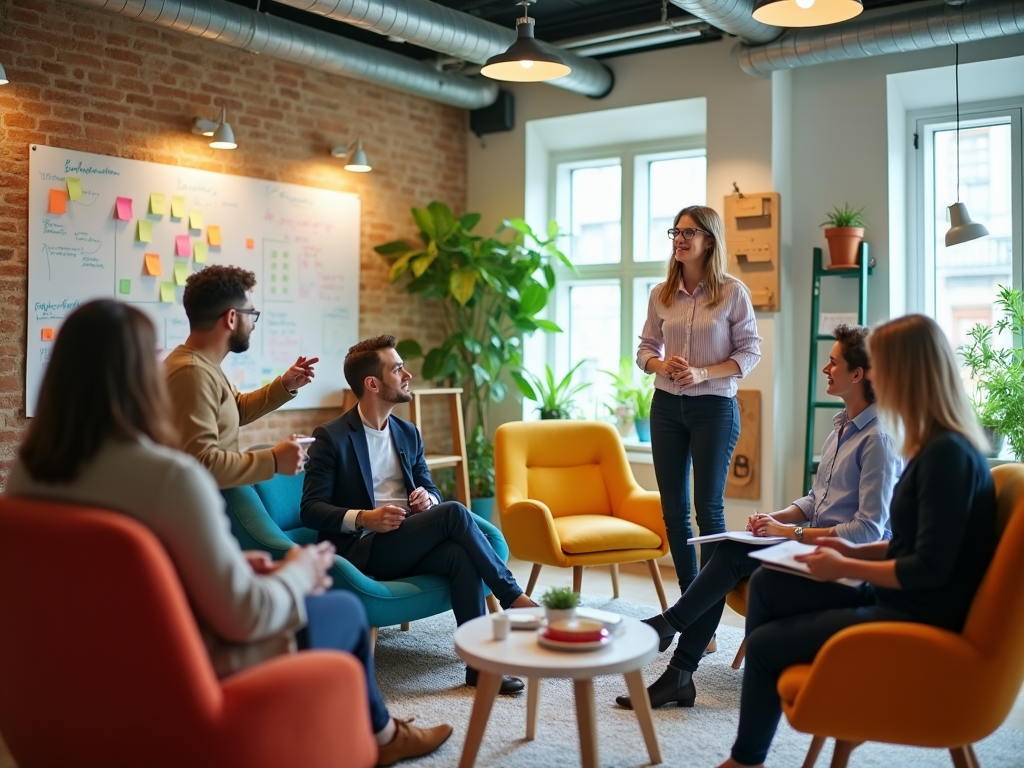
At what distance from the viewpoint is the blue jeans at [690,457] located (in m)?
3.89

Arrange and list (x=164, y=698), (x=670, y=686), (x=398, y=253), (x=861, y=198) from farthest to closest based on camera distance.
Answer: (x=398, y=253) → (x=861, y=198) → (x=670, y=686) → (x=164, y=698)

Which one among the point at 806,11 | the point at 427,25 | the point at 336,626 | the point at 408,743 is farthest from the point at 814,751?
the point at 427,25

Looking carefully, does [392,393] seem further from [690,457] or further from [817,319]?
[817,319]

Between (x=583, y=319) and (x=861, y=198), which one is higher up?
(x=861, y=198)

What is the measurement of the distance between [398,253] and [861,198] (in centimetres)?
265

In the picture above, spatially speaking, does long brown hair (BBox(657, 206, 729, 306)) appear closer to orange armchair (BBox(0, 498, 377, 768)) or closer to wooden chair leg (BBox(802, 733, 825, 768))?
wooden chair leg (BBox(802, 733, 825, 768))

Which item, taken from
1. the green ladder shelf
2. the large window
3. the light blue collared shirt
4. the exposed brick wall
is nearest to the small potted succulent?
the light blue collared shirt

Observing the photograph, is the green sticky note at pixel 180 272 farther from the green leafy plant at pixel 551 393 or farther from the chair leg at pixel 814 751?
the chair leg at pixel 814 751

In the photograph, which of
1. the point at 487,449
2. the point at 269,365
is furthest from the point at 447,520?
the point at 487,449

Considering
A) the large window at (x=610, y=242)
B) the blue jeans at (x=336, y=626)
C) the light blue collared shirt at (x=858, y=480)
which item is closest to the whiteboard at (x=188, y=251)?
the large window at (x=610, y=242)

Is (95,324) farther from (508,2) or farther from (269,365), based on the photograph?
(508,2)

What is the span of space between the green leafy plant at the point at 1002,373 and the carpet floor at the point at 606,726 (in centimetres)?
183

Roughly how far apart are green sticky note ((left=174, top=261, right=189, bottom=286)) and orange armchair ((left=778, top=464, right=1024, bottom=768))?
3.73m

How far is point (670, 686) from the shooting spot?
10.8ft
